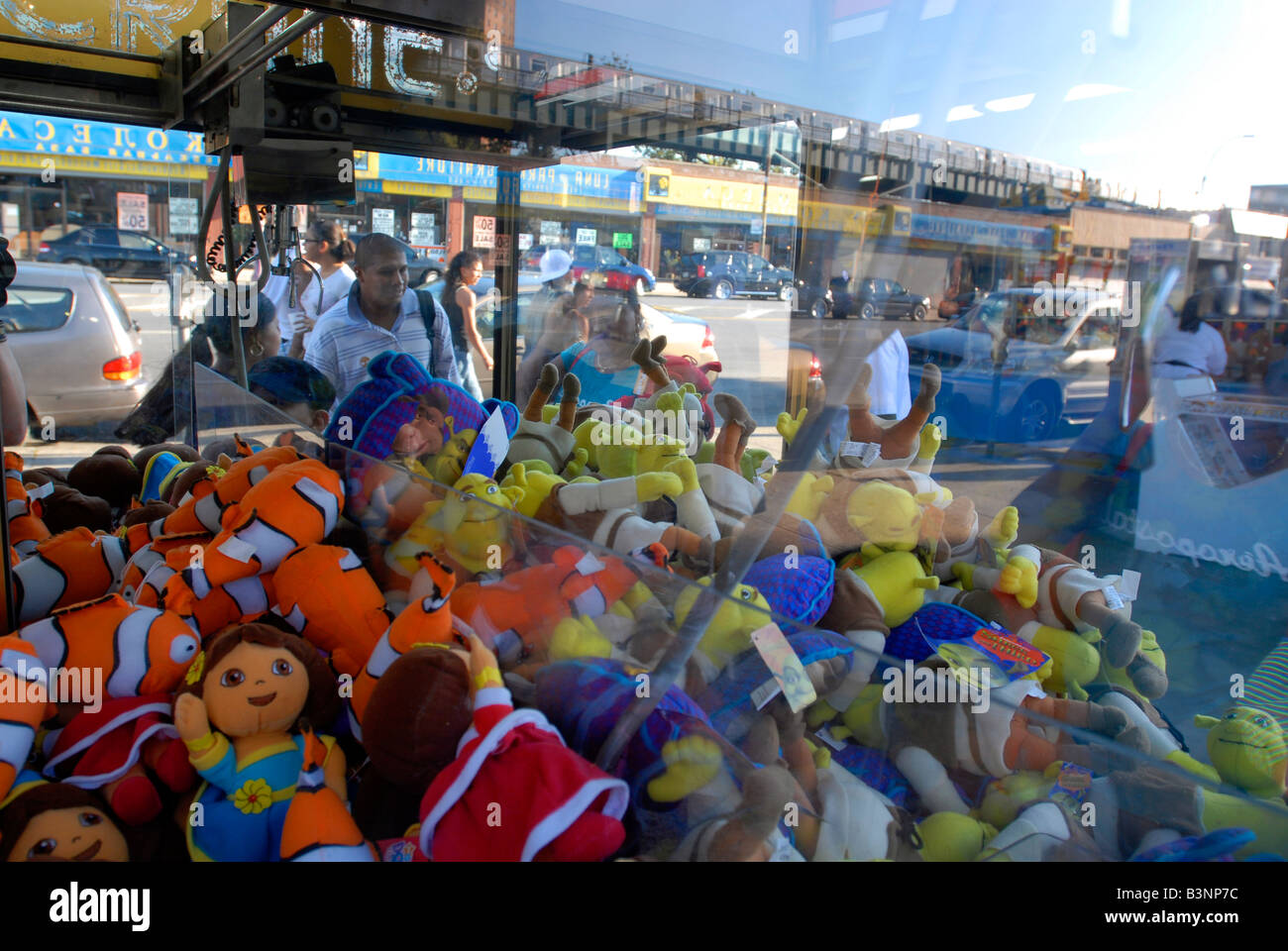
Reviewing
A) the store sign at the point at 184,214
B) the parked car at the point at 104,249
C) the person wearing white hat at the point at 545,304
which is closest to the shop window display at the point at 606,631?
the person wearing white hat at the point at 545,304

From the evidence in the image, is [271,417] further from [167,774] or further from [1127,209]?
[1127,209]

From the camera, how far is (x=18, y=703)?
1.27 m

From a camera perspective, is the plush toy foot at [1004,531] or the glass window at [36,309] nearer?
the plush toy foot at [1004,531]

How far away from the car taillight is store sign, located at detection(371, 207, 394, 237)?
10.3ft

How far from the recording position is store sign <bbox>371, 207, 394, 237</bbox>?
439 centimetres

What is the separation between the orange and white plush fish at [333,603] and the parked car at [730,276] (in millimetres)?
4706

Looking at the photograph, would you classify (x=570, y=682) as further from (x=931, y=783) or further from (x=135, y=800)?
(x=135, y=800)

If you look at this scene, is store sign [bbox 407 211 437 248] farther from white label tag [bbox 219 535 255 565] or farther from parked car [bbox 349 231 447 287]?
white label tag [bbox 219 535 255 565]

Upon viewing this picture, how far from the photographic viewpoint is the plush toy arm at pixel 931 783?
112 cm

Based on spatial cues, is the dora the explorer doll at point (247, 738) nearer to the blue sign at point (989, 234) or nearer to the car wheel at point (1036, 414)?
the blue sign at point (989, 234)

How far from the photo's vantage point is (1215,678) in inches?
128

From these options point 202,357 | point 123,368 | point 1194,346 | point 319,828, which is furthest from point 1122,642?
point 123,368

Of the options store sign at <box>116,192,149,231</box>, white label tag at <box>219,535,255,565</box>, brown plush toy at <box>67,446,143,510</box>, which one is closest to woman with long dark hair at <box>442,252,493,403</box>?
brown plush toy at <box>67,446,143,510</box>
